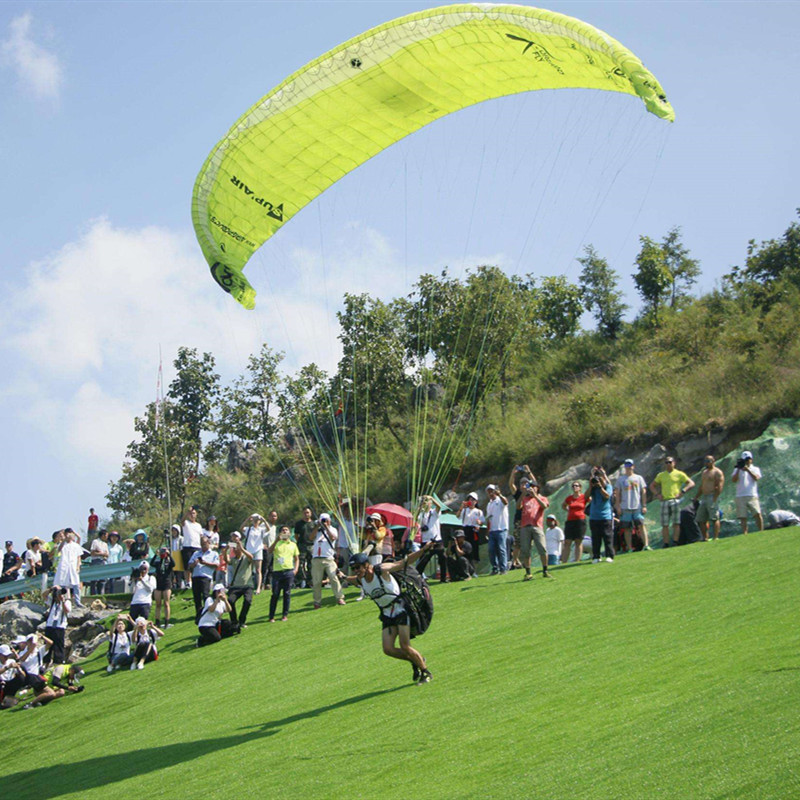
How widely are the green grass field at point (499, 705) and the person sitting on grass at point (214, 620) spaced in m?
0.71

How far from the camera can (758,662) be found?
6.95 meters

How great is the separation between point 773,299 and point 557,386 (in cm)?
744

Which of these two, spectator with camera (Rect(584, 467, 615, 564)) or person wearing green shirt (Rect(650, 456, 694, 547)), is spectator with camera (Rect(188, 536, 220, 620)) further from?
person wearing green shirt (Rect(650, 456, 694, 547))

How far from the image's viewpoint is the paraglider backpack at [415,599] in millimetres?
8891

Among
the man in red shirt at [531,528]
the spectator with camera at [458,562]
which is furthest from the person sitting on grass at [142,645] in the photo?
the man in red shirt at [531,528]

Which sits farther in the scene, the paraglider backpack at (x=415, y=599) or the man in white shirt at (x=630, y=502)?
the man in white shirt at (x=630, y=502)

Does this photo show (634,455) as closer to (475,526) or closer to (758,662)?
(475,526)

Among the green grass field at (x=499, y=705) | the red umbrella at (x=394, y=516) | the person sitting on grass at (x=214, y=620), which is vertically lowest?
the green grass field at (x=499, y=705)

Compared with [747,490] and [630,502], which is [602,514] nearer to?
[630,502]

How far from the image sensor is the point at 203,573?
1560 cm

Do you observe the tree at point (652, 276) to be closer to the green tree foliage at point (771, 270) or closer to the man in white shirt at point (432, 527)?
the green tree foliage at point (771, 270)

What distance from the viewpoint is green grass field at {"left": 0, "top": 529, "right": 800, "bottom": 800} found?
18.8ft

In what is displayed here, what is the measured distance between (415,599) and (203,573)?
7559 millimetres

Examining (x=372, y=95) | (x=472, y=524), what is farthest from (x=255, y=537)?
(x=372, y=95)
